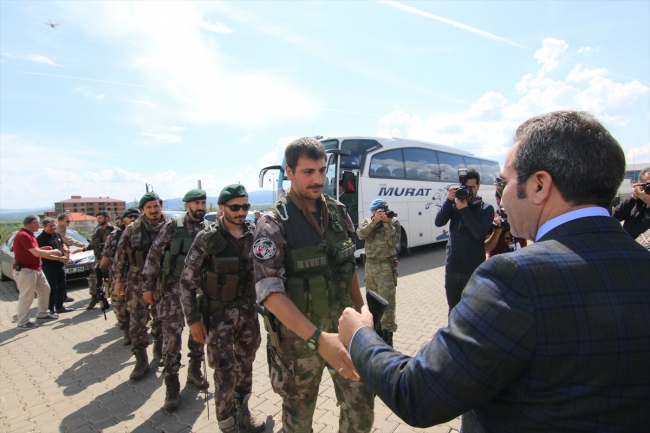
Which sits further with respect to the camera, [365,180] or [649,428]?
[365,180]

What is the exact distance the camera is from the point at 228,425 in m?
2.78

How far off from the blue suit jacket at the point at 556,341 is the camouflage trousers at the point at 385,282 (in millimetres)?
3664

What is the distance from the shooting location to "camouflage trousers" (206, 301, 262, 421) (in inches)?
112

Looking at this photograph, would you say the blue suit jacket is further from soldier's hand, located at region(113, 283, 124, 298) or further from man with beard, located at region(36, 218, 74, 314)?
man with beard, located at region(36, 218, 74, 314)

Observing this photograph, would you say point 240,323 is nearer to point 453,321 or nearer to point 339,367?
point 339,367

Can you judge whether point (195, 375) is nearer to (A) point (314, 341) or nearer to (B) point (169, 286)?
(B) point (169, 286)

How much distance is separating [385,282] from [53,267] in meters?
7.03

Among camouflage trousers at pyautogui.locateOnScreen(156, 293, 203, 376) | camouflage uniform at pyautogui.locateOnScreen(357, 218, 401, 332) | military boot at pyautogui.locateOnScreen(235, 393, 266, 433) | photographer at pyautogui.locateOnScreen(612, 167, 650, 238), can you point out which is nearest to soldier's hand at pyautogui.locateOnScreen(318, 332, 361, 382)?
military boot at pyautogui.locateOnScreen(235, 393, 266, 433)

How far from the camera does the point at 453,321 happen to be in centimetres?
96

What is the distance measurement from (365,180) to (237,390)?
7.51 m

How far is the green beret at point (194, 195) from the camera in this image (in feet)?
12.9

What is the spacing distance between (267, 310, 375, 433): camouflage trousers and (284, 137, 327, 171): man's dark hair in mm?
1051

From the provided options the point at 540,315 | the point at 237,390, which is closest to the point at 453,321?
the point at 540,315

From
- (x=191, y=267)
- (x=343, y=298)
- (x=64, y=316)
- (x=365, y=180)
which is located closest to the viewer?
(x=343, y=298)
